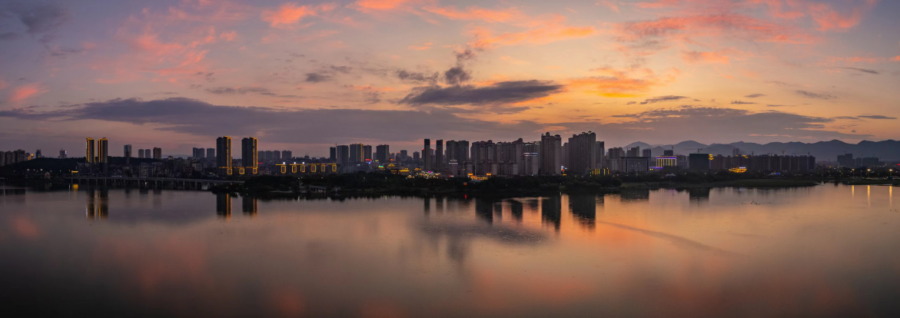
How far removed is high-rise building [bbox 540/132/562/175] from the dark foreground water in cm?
1854

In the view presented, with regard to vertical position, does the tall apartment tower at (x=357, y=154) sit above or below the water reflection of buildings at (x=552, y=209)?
above

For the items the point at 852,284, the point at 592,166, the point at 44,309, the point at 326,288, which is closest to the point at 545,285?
the point at 326,288

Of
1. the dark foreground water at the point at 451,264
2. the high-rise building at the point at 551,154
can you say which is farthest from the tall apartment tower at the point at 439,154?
the dark foreground water at the point at 451,264

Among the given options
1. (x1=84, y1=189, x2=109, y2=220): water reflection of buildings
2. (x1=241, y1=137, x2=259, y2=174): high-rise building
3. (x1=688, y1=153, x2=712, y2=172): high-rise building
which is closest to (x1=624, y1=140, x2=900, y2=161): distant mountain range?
(x1=688, y1=153, x2=712, y2=172): high-rise building

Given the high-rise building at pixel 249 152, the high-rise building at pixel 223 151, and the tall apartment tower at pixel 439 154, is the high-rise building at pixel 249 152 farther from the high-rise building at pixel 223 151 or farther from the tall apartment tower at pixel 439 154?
the tall apartment tower at pixel 439 154

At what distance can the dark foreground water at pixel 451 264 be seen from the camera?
4457 millimetres

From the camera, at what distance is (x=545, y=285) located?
5016 millimetres

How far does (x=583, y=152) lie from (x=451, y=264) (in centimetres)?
2610

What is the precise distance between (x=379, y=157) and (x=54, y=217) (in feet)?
116

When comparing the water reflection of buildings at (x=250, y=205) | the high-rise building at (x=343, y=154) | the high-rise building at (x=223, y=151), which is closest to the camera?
the water reflection of buildings at (x=250, y=205)

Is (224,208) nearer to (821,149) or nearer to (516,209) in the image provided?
(516,209)

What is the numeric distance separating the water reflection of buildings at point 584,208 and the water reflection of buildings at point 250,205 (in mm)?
6659

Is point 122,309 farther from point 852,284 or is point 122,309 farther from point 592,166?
point 592,166

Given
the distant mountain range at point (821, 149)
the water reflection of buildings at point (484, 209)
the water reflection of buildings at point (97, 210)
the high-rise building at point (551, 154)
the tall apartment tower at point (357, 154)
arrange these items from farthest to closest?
the distant mountain range at point (821, 149), the tall apartment tower at point (357, 154), the high-rise building at point (551, 154), the water reflection of buildings at point (97, 210), the water reflection of buildings at point (484, 209)
